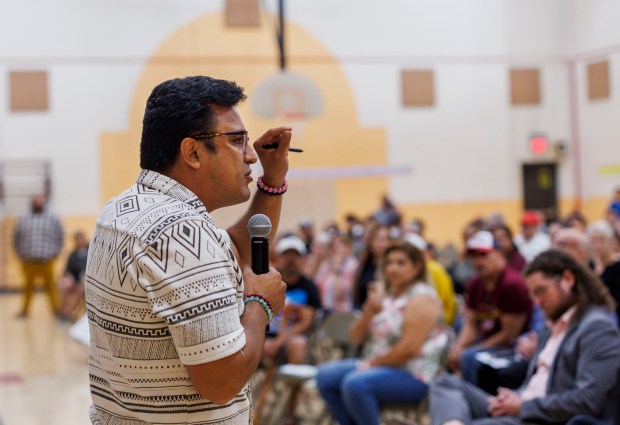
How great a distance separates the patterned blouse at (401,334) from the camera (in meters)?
4.97

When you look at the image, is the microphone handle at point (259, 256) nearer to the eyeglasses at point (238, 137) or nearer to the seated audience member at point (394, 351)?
the eyeglasses at point (238, 137)

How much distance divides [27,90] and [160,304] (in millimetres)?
15090

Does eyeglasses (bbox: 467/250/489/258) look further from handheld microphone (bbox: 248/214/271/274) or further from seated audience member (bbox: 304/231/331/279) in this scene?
seated audience member (bbox: 304/231/331/279)

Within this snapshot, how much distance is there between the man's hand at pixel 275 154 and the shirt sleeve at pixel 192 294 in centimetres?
55

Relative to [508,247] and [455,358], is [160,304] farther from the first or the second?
[508,247]

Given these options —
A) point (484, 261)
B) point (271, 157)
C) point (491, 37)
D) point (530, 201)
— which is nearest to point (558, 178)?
point (530, 201)

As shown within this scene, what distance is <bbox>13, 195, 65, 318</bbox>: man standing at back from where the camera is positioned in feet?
45.5

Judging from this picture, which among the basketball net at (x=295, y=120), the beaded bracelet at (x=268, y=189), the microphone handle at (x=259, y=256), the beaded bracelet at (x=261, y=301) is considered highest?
the basketball net at (x=295, y=120)

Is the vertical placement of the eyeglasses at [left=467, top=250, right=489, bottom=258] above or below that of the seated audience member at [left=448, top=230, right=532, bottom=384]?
above

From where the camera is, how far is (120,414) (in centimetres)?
173

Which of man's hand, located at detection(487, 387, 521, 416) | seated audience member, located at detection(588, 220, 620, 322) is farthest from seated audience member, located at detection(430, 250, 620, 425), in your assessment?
seated audience member, located at detection(588, 220, 620, 322)

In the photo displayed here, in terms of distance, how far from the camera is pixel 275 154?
7.08ft

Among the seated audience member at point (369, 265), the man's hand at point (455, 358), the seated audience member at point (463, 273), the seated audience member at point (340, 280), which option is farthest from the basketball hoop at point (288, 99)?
the man's hand at point (455, 358)

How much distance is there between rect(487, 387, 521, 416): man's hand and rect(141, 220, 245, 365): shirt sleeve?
2.53 meters
